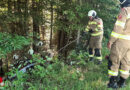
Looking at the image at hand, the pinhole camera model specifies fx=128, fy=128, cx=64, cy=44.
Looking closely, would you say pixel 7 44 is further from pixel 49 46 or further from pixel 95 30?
pixel 49 46

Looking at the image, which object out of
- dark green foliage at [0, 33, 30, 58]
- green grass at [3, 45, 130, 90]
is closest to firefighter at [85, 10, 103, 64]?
green grass at [3, 45, 130, 90]

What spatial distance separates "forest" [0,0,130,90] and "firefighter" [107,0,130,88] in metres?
0.40

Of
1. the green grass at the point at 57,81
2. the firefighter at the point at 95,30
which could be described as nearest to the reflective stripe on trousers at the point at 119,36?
the green grass at the point at 57,81

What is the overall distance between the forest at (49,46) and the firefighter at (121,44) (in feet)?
1.30

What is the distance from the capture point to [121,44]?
300cm

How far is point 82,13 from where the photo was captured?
5.16m

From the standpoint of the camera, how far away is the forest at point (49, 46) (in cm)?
314

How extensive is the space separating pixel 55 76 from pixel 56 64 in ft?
2.76

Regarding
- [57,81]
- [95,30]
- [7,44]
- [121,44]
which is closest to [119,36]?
[121,44]

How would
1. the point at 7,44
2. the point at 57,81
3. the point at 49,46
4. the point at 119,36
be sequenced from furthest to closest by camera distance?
1. the point at 49,46
2. the point at 57,81
3. the point at 119,36
4. the point at 7,44

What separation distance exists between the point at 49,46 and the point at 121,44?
17.7 feet

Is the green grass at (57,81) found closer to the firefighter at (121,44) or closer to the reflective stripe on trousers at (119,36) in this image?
the firefighter at (121,44)

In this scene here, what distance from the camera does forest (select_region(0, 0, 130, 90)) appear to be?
314 centimetres

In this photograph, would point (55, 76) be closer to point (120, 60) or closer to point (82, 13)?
point (120, 60)
